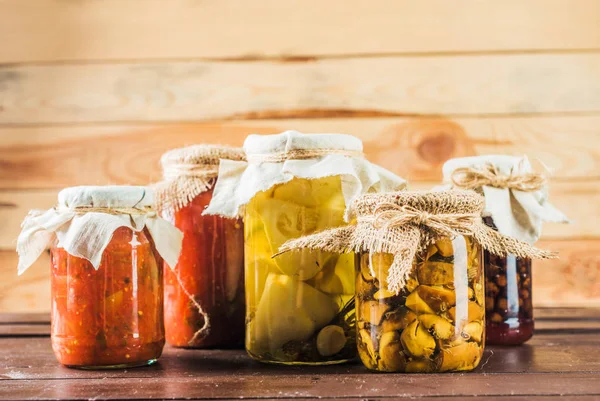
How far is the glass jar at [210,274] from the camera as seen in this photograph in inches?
37.3

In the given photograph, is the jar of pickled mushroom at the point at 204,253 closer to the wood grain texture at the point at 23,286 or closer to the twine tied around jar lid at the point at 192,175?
the twine tied around jar lid at the point at 192,175

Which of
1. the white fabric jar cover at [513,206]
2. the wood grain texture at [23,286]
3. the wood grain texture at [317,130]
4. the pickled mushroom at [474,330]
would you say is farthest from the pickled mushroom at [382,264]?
the wood grain texture at [23,286]

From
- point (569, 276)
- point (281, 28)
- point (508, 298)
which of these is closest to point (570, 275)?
point (569, 276)

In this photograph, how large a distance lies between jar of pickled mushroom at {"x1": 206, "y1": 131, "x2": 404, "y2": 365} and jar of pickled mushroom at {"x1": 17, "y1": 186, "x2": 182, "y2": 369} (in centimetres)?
12

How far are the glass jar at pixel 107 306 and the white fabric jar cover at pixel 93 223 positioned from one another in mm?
20

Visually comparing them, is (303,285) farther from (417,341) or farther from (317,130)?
(317,130)

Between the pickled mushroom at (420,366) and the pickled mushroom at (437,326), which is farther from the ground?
the pickled mushroom at (437,326)

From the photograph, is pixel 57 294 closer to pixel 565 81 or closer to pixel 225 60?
pixel 225 60

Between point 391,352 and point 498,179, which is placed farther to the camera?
point 498,179

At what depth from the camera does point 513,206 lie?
917 mm

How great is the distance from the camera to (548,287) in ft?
4.63

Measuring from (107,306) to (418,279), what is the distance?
1.13 feet

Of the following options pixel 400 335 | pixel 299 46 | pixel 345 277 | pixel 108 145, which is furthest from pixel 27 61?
pixel 400 335

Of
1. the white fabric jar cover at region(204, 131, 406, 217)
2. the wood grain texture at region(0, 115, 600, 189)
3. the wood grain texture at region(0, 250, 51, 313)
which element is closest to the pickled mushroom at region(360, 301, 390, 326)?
A: the white fabric jar cover at region(204, 131, 406, 217)
